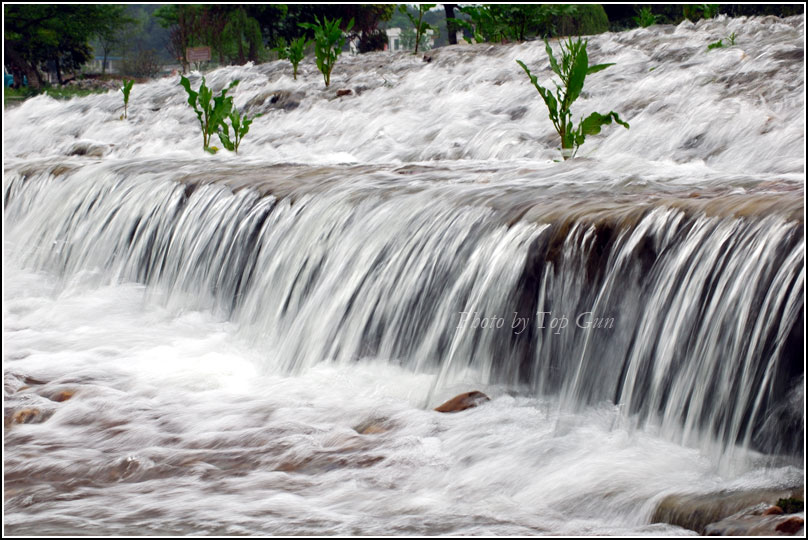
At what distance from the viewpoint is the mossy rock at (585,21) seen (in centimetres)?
2103

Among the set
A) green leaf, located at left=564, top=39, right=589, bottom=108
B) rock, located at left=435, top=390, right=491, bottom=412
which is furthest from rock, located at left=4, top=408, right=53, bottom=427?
green leaf, located at left=564, top=39, right=589, bottom=108

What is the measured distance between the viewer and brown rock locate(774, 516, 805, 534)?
257 centimetres

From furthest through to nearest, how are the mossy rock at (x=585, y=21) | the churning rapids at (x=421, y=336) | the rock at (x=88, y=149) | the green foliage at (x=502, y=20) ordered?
the mossy rock at (x=585, y=21) → the green foliage at (x=502, y=20) → the rock at (x=88, y=149) → the churning rapids at (x=421, y=336)

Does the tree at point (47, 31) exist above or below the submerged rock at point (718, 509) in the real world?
above

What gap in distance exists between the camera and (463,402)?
3.81 meters

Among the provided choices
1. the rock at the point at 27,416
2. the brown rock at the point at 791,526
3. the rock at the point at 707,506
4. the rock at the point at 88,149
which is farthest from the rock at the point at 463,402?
the rock at the point at 88,149

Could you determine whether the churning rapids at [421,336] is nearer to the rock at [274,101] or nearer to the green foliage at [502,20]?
the rock at [274,101]

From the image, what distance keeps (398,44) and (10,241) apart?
6357 cm

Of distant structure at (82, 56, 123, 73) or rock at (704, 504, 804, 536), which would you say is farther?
distant structure at (82, 56, 123, 73)

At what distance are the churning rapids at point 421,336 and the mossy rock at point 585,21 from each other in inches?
551

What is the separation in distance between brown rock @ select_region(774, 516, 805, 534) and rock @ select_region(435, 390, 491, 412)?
55.8 inches

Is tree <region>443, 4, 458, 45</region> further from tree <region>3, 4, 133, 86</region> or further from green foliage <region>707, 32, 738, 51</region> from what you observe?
tree <region>3, 4, 133, 86</region>

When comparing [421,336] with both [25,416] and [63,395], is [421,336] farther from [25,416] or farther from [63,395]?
[25,416]

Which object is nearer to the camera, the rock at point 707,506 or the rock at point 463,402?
the rock at point 707,506
